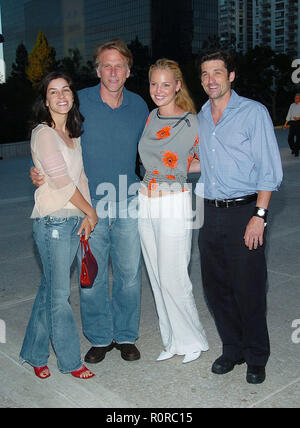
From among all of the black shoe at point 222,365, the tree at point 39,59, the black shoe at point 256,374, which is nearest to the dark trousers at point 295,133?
the black shoe at point 222,365

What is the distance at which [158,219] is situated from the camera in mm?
3479

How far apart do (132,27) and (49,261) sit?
139m

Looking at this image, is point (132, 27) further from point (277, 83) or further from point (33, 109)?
point (33, 109)

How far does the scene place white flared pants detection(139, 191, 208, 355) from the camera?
11.3ft

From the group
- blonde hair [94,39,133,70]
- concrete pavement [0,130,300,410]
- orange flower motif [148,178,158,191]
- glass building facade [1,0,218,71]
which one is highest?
glass building facade [1,0,218,71]

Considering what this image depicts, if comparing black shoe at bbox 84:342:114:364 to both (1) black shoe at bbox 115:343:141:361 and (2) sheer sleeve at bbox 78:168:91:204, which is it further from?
(2) sheer sleeve at bbox 78:168:91:204

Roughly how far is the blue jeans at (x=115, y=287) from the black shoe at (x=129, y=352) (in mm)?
40

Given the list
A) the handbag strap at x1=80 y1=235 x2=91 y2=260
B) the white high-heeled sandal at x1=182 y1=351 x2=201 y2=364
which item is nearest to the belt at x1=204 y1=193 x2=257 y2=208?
the handbag strap at x1=80 y1=235 x2=91 y2=260

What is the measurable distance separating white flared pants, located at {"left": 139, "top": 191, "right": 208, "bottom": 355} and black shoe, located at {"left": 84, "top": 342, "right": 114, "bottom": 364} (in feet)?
1.49

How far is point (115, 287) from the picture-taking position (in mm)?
3891

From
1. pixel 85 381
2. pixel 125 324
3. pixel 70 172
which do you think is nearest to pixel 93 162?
pixel 70 172

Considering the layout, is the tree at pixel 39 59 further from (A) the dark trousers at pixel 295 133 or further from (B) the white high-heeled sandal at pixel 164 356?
(B) the white high-heeled sandal at pixel 164 356

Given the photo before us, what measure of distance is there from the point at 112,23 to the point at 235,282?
15284 centimetres

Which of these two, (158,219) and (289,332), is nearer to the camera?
(158,219)
